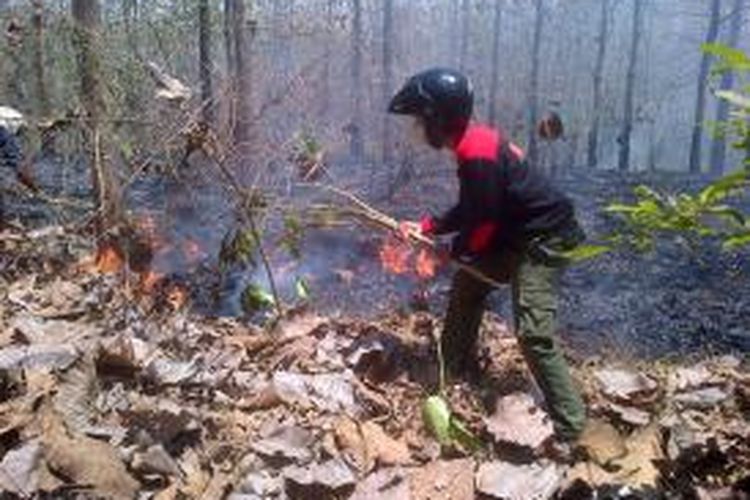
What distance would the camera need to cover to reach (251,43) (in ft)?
61.6

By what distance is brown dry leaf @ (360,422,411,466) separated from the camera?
186 inches

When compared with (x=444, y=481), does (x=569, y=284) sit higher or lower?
lower

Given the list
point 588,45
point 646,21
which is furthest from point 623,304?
point 646,21

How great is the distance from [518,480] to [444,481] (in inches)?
14.6

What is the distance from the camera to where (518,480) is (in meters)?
4.39

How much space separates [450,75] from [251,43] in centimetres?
1441

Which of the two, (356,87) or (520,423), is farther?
(356,87)

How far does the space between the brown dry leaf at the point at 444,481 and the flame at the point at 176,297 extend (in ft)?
9.07

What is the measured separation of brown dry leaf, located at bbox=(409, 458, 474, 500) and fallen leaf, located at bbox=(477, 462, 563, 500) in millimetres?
68

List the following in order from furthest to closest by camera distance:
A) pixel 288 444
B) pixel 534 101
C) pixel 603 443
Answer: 1. pixel 534 101
2. pixel 603 443
3. pixel 288 444

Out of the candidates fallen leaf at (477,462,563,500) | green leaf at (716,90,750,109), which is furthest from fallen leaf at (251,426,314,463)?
green leaf at (716,90,750,109)

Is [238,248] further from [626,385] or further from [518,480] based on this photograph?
[518,480]

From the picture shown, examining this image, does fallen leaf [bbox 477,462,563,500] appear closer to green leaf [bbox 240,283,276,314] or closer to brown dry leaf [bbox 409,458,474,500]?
brown dry leaf [bbox 409,458,474,500]

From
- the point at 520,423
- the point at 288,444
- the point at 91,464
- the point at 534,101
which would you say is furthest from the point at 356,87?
the point at 91,464
